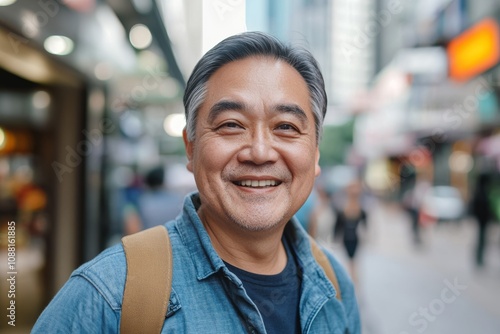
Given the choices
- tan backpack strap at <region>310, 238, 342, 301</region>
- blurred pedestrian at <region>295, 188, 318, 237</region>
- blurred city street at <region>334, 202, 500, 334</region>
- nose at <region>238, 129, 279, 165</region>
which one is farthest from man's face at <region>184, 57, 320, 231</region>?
blurred city street at <region>334, 202, 500, 334</region>

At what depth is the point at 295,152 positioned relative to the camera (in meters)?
1.50

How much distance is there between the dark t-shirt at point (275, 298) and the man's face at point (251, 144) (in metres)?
0.17

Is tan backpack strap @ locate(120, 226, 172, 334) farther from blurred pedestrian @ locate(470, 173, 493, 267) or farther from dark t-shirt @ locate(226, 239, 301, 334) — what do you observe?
blurred pedestrian @ locate(470, 173, 493, 267)

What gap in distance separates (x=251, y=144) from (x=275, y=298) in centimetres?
48

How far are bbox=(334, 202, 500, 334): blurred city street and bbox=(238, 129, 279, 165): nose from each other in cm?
504

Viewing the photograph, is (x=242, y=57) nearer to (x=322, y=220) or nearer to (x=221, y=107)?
(x=221, y=107)

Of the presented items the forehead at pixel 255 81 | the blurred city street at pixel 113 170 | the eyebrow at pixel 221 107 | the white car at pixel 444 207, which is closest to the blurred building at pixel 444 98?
the blurred city street at pixel 113 170

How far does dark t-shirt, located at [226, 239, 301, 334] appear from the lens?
4.88 ft

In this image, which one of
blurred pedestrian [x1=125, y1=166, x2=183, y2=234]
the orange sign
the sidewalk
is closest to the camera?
blurred pedestrian [x1=125, y1=166, x2=183, y2=234]

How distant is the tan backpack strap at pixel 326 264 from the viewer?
69.2 inches

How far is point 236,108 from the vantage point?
4.73ft

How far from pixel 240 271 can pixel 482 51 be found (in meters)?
13.3

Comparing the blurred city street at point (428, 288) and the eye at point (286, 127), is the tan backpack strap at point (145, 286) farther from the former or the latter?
the blurred city street at point (428, 288)

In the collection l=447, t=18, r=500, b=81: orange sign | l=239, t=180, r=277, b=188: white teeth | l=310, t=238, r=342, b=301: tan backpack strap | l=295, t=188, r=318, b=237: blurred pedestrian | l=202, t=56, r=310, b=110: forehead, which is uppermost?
l=447, t=18, r=500, b=81: orange sign
